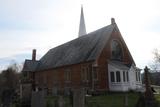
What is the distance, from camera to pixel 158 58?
49875 millimetres

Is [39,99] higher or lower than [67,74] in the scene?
lower

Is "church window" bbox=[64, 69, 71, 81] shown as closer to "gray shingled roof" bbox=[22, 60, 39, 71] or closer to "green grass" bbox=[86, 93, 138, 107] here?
"gray shingled roof" bbox=[22, 60, 39, 71]

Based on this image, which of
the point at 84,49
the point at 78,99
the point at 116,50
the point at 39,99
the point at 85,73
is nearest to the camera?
the point at 78,99

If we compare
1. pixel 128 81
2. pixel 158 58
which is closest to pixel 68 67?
pixel 128 81

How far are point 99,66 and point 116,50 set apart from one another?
15.2 ft

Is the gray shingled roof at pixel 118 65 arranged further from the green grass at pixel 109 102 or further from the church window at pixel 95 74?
the green grass at pixel 109 102

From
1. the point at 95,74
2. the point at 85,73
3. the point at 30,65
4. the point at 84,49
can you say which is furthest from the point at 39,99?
the point at 30,65

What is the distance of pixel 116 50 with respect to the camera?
3516cm

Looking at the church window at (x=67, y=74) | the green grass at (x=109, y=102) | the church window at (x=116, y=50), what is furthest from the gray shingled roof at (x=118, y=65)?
the green grass at (x=109, y=102)

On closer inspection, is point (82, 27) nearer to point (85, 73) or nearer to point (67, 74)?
point (67, 74)

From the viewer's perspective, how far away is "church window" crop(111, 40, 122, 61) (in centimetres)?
3462

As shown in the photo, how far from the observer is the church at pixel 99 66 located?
3180cm

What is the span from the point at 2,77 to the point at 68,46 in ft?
53.1

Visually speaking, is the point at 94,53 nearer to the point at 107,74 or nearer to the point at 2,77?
the point at 107,74
